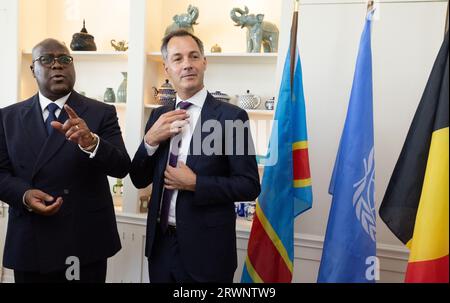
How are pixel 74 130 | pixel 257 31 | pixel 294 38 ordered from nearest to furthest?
pixel 74 130
pixel 294 38
pixel 257 31

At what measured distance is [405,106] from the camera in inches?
76.4

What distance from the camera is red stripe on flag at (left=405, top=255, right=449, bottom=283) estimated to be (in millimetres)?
1135

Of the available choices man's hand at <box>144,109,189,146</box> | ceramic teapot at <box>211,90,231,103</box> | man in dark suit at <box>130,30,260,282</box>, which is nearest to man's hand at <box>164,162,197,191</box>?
man in dark suit at <box>130,30,260,282</box>

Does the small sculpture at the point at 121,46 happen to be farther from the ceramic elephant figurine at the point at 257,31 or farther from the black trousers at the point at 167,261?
the black trousers at the point at 167,261

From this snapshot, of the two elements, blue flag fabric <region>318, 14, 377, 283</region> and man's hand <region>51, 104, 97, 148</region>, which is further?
blue flag fabric <region>318, 14, 377, 283</region>

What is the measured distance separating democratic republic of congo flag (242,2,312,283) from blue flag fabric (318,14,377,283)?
10.2 inches

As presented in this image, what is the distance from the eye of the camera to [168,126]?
1458mm

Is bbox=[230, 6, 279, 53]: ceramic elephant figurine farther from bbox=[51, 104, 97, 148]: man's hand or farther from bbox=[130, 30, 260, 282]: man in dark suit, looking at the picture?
bbox=[51, 104, 97, 148]: man's hand

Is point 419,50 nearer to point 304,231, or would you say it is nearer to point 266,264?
point 304,231

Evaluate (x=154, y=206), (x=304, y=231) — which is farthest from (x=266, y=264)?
(x=154, y=206)

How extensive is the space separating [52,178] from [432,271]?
59.1 inches

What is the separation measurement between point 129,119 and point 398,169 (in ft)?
5.86

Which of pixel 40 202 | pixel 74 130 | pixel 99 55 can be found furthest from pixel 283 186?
pixel 99 55

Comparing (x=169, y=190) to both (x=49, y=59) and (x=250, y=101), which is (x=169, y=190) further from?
(x=250, y=101)
